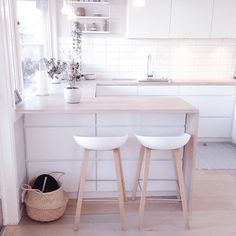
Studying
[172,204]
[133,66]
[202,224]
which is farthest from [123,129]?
[133,66]

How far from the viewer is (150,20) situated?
4262mm

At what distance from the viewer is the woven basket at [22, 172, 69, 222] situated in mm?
2264

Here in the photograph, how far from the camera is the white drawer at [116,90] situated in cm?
420

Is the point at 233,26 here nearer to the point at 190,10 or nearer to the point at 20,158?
the point at 190,10

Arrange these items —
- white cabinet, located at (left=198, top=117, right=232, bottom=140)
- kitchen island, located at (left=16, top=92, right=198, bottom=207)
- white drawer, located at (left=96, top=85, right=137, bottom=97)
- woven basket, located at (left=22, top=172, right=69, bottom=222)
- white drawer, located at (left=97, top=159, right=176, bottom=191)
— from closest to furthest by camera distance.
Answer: woven basket, located at (left=22, top=172, right=69, bottom=222)
kitchen island, located at (left=16, top=92, right=198, bottom=207)
white drawer, located at (left=97, top=159, right=176, bottom=191)
white drawer, located at (left=96, top=85, right=137, bottom=97)
white cabinet, located at (left=198, top=117, right=232, bottom=140)

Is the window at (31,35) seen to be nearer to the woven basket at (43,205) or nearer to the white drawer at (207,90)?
the woven basket at (43,205)

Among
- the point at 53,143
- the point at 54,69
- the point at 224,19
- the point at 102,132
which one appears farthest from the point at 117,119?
the point at 224,19

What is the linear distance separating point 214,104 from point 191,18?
136 cm

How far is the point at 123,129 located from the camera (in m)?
2.55

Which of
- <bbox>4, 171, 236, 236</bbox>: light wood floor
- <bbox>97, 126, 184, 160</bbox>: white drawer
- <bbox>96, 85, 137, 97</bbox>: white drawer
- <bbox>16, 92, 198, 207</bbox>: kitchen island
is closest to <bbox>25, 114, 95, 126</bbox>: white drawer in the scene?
<bbox>16, 92, 198, 207</bbox>: kitchen island

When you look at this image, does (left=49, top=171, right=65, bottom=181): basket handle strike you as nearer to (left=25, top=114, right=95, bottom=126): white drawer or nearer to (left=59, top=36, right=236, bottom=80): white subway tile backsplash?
(left=25, top=114, right=95, bottom=126): white drawer

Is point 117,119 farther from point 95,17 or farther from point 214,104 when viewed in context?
point 95,17

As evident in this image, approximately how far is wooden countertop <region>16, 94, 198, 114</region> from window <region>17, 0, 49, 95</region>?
419mm

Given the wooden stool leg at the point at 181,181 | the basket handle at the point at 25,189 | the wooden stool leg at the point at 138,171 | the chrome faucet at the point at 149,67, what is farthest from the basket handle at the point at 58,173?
the chrome faucet at the point at 149,67
